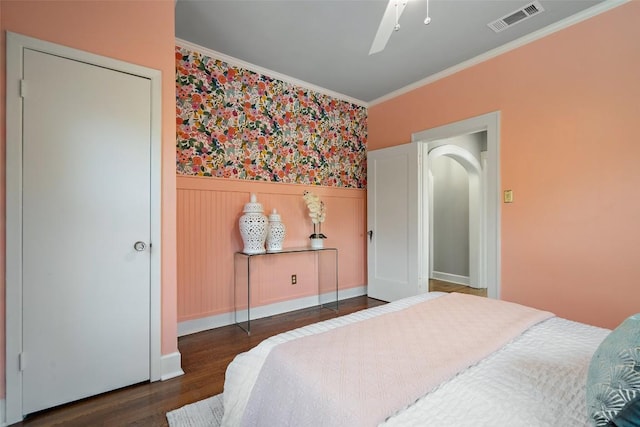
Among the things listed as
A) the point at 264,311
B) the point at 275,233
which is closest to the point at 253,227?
the point at 275,233

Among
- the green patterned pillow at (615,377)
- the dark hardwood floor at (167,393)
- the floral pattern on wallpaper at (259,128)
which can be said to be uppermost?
the floral pattern on wallpaper at (259,128)

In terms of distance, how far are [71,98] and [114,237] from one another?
0.83 meters

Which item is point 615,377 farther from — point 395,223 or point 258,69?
point 258,69

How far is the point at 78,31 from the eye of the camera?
1696mm

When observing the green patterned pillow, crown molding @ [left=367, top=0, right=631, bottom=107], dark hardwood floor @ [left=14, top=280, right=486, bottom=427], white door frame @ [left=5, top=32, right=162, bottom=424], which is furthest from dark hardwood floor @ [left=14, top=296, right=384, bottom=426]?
crown molding @ [left=367, top=0, right=631, bottom=107]

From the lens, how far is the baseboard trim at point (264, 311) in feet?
8.77

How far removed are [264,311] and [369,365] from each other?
7.76ft

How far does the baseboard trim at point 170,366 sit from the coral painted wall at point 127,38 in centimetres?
4

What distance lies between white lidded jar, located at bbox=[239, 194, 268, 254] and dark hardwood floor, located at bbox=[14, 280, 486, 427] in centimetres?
78

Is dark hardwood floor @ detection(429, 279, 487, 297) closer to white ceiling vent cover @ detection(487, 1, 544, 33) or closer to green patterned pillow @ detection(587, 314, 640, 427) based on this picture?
white ceiling vent cover @ detection(487, 1, 544, 33)

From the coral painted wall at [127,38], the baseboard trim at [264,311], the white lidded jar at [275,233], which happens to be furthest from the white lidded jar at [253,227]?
the coral painted wall at [127,38]

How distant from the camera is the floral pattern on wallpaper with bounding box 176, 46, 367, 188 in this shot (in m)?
2.67

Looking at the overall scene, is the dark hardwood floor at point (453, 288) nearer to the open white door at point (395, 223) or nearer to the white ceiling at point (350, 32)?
the open white door at point (395, 223)

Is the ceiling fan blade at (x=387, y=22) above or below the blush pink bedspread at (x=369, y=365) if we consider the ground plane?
above
